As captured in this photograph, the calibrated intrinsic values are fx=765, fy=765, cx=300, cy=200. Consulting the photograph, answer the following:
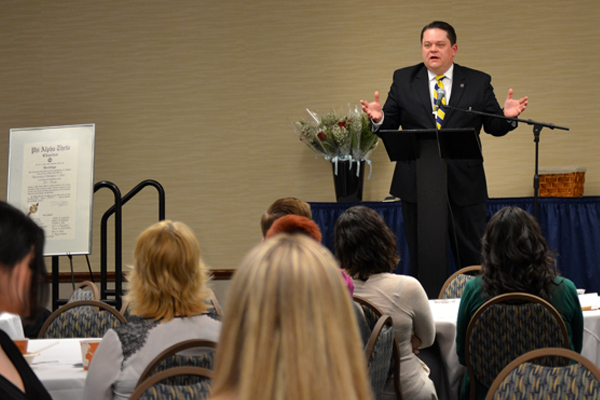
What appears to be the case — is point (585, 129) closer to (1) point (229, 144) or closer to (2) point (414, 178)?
(2) point (414, 178)

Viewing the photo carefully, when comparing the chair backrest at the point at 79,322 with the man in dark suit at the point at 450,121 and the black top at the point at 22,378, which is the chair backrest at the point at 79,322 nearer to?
the black top at the point at 22,378

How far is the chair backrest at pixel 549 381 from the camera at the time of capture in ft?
6.69

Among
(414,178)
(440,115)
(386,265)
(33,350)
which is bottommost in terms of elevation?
(33,350)

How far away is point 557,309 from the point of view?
9.95 ft

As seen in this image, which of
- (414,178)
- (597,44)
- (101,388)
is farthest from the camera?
(597,44)

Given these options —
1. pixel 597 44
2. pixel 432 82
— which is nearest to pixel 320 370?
pixel 432 82

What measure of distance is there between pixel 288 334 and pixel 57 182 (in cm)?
485

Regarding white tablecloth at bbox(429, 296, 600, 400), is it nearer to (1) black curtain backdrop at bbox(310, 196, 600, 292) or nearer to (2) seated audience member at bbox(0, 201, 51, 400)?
(2) seated audience member at bbox(0, 201, 51, 400)

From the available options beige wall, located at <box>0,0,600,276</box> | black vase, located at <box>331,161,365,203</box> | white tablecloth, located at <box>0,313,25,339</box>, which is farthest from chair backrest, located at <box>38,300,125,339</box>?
beige wall, located at <box>0,0,600,276</box>

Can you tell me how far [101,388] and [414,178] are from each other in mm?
3128

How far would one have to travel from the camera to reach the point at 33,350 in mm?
3160

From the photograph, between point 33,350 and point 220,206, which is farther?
point 220,206

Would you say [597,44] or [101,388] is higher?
[597,44]

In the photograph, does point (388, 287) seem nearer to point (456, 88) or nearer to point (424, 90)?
point (424, 90)
